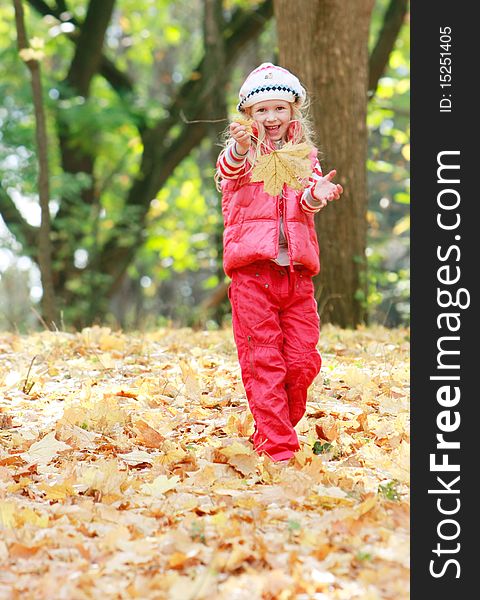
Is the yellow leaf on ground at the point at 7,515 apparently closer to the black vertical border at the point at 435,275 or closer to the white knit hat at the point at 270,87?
the black vertical border at the point at 435,275

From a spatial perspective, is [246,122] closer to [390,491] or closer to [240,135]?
[240,135]

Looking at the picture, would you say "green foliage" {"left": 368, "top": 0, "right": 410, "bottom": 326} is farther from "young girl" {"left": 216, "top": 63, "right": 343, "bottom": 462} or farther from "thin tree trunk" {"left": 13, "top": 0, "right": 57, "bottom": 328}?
"young girl" {"left": 216, "top": 63, "right": 343, "bottom": 462}

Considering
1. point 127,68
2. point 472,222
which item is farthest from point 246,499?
point 127,68

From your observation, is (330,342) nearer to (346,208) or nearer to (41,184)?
(346,208)

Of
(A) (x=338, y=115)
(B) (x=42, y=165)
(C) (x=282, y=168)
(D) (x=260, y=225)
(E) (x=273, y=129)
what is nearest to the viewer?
(C) (x=282, y=168)

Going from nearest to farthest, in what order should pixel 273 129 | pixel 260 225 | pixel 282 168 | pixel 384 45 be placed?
pixel 282 168 → pixel 260 225 → pixel 273 129 → pixel 384 45

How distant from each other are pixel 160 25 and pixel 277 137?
13.7 m

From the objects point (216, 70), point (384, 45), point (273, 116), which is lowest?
point (273, 116)

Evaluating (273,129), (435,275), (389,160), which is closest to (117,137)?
(389,160)

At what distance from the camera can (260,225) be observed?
146 inches

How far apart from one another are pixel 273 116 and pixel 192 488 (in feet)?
5.20

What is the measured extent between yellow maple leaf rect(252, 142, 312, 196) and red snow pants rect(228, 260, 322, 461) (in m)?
0.36

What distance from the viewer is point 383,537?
2.80 metres

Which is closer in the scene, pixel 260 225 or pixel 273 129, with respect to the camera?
pixel 260 225
